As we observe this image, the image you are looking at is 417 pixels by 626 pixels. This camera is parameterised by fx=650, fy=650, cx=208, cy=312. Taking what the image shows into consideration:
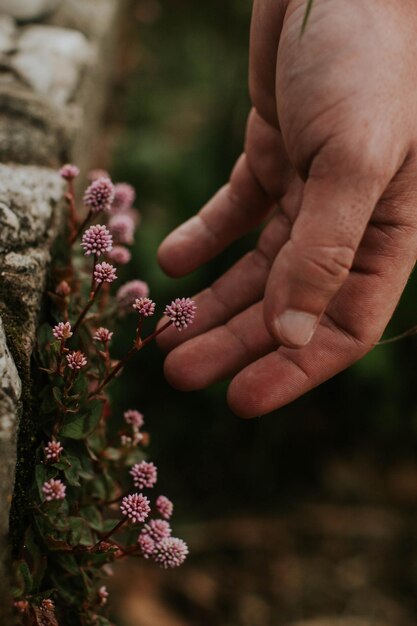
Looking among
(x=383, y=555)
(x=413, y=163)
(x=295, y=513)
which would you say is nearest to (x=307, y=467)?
(x=295, y=513)

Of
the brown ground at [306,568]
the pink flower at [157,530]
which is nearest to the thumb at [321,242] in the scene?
the pink flower at [157,530]

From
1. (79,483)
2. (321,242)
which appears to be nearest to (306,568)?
(79,483)

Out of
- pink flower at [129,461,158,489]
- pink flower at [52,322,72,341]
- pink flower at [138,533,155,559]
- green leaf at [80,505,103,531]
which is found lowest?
green leaf at [80,505,103,531]

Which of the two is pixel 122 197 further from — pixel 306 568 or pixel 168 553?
pixel 306 568

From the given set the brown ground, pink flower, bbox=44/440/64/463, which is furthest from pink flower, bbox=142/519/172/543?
the brown ground

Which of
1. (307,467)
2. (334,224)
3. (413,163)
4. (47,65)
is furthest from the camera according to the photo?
(307,467)

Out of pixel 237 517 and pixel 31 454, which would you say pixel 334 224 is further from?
pixel 237 517

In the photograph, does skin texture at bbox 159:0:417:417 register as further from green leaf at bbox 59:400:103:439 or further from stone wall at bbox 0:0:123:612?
stone wall at bbox 0:0:123:612

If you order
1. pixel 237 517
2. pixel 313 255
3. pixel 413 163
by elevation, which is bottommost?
pixel 237 517
